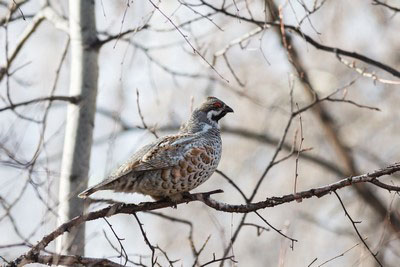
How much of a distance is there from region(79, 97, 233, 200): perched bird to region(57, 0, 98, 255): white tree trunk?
39cm

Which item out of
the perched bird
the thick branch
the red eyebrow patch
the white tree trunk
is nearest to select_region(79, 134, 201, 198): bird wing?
the perched bird

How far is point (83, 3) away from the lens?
689 cm

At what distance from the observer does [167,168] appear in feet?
20.4

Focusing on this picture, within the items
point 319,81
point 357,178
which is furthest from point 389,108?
point 357,178

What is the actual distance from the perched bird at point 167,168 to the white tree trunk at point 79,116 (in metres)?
0.39

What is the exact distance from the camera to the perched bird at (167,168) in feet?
19.9

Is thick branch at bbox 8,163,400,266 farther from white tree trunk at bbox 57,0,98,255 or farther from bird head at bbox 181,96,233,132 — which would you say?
bird head at bbox 181,96,233,132

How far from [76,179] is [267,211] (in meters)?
10.6

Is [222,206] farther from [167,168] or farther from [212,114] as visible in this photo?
[212,114]

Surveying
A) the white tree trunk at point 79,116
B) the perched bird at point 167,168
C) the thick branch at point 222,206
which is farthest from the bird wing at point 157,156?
the thick branch at point 222,206

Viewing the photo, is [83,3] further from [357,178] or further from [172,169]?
[357,178]

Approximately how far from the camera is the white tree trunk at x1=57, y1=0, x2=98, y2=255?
20.8ft

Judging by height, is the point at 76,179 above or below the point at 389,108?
below

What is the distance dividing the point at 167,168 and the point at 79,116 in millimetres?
1027
